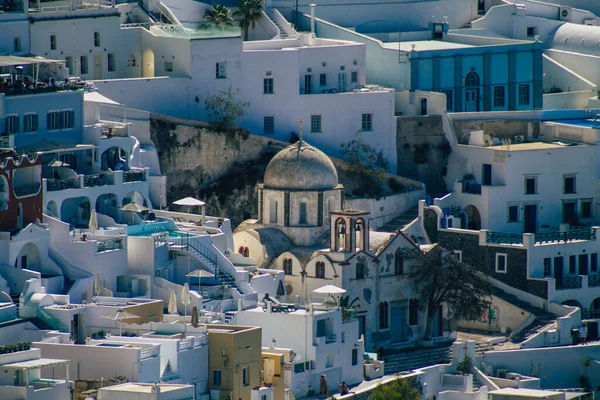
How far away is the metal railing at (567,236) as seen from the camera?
127188 millimetres

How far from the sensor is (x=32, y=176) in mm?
110875

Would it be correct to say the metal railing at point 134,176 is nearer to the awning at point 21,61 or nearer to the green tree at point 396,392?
the awning at point 21,61

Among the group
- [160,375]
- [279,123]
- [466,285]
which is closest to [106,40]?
[279,123]

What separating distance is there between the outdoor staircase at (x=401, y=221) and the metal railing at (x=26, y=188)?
837 inches

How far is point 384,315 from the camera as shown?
4707 inches

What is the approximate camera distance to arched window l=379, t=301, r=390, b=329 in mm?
119312

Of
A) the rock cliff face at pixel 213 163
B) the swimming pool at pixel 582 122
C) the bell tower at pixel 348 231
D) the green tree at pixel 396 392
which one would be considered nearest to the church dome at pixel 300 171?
the bell tower at pixel 348 231

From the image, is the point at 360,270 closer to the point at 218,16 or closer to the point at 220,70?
the point at 220,70

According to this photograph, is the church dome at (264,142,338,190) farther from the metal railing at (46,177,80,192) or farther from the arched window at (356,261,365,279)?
the metal railing at (46,177,80,192)

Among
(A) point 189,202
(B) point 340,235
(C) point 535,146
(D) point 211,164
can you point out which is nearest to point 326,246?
(B) point 340,235

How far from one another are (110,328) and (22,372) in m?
9.01

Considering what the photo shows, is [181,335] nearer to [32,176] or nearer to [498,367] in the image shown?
[32,176]

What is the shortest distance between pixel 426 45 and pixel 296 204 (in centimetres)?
2011

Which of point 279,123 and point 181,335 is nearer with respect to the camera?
point 181,335
